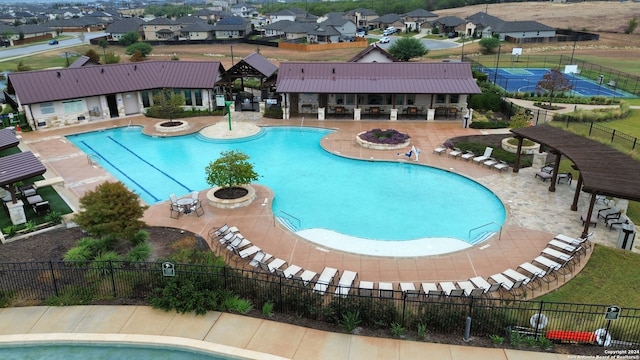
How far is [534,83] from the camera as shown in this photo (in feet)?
175

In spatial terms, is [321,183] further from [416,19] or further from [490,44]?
[416,19]

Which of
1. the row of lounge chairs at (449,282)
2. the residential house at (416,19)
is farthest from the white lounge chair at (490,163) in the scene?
the residential house at (416,19)

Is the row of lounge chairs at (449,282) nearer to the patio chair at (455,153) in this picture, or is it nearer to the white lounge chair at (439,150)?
the patio chair at (455,153)

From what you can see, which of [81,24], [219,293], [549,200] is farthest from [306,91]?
[81,24]

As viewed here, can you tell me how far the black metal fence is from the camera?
12.5m

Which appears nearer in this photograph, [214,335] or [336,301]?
[214,335]

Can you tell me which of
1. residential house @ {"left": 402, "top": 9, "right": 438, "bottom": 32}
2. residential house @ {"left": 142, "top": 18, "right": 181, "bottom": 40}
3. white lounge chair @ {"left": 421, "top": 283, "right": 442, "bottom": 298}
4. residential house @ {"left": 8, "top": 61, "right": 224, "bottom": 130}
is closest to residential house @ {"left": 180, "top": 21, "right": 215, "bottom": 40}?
residential house @ {"left": 142, "top": 18, "right": 181, "bottom": 40}

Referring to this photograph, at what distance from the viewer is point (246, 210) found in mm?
21234

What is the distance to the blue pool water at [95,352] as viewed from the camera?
480 inches

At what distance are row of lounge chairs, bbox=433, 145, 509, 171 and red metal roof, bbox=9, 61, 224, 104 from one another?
797 inches

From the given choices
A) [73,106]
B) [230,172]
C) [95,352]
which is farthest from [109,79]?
[95,352]

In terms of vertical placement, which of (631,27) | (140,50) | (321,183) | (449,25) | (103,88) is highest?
(103,88)

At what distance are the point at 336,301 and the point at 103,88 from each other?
101 ft

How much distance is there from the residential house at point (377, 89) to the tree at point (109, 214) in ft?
66.3
